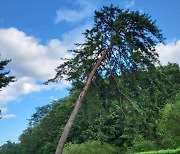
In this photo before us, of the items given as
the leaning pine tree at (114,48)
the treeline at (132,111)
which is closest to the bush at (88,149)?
the treeline at (132,111)

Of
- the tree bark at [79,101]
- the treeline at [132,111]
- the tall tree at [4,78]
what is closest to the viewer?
the tree bark at [79,101]

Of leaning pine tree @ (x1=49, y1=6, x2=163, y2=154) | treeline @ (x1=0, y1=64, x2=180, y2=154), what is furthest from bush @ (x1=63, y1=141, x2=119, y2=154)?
leaning pine tree @ (x1=49, y1=6, x2=163, y2=154)

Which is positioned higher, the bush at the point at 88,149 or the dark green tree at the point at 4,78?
the dark green tree at the point at 4,78

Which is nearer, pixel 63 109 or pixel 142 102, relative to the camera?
pixel 142 102

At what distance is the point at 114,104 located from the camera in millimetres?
20906

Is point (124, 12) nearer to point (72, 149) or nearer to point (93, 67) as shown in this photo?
point (93, 67)

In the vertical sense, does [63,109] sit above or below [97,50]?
above

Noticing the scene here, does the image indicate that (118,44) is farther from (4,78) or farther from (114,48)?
(4,78)

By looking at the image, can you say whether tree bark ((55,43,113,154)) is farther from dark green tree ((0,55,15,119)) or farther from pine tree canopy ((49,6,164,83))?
dark green tree ((0,55,15,119))

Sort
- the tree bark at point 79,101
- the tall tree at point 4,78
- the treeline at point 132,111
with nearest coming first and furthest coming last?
the tree bark at point 79,101 < the treeline at point 132,111 < the tall tree at point 4,78

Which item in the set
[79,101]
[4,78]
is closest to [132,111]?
[79,101]

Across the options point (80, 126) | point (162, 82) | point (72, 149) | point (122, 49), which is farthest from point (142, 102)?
point (80, 126)

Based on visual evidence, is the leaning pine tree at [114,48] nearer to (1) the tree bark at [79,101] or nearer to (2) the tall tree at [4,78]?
(1) the tree bark at [79,101]

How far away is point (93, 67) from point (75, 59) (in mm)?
1250
